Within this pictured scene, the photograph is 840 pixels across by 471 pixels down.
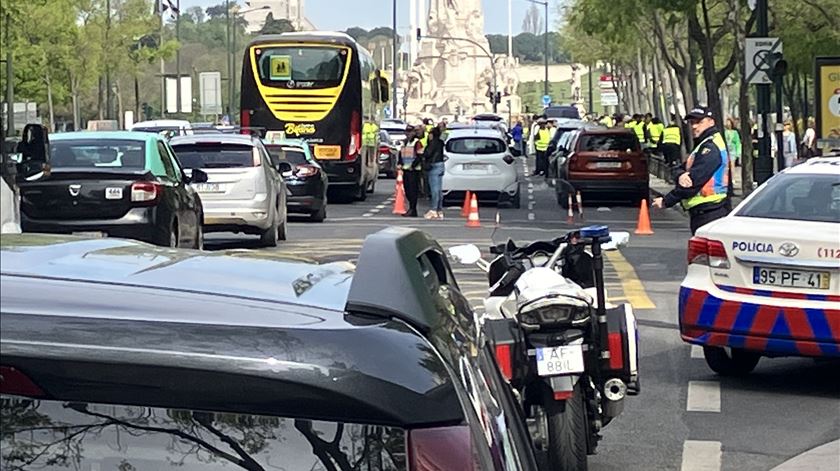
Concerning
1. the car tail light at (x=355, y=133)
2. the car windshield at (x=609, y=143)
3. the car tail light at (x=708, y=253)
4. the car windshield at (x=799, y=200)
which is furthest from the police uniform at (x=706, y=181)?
the car tail light at (x=355, y=133)

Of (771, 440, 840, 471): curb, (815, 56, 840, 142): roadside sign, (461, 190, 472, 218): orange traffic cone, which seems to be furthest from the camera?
(461, 190, 472, 218): orange traffic cone

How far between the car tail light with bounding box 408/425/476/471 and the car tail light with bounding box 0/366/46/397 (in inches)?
21.9

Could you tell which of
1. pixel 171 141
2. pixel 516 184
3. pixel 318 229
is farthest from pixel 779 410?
pixel 516 184

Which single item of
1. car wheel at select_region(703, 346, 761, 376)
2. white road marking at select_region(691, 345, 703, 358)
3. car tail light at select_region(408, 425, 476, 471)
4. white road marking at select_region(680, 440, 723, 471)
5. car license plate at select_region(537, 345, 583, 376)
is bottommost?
white road marking at select_region(691, 345, 703, 358)

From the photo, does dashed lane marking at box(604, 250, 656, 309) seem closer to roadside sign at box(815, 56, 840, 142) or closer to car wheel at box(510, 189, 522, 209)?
roadside sign at box(815, 56, 840, 142)

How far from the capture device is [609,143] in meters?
34.4

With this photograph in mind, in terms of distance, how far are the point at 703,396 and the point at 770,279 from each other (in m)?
0.88

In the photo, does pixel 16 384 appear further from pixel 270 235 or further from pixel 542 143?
pixel 542 143

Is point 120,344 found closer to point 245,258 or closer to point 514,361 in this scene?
point 245,258

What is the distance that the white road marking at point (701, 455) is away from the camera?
8.67 metres

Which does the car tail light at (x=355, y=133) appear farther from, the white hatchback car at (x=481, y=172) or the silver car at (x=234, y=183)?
the silver car at (x=234, y=183)

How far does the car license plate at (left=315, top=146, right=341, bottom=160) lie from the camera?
120ft

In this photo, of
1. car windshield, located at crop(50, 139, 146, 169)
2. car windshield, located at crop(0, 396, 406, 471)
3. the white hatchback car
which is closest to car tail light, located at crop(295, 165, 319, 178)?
the white hatchback car

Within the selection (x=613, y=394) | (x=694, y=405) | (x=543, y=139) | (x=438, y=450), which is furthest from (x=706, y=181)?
(x=543, y=139)
